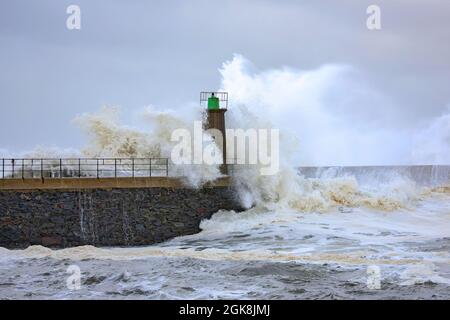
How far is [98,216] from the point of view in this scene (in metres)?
18.2

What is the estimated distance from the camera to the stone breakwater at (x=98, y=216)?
17.5 meters

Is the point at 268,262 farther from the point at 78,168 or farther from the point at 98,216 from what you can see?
the point at 78,168

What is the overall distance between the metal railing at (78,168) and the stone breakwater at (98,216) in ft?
2.09

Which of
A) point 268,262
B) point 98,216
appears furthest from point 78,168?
point 268,262

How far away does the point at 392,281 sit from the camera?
13.0m

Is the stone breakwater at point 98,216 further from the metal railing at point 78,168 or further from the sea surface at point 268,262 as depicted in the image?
the metal railing at point 78,168

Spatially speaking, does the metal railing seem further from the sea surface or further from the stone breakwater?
the sea surface

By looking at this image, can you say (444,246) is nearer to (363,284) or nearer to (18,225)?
(363,284)

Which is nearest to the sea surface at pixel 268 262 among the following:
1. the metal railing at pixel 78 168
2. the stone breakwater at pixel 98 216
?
the stone breakwater at pixel 98 216

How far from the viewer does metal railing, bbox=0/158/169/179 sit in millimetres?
18938

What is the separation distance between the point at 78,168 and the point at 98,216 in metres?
2.34

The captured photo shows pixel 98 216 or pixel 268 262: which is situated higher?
pixel 98 216

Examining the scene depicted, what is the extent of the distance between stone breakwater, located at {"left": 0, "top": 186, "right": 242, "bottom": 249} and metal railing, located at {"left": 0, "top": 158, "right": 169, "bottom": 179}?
0.64m
